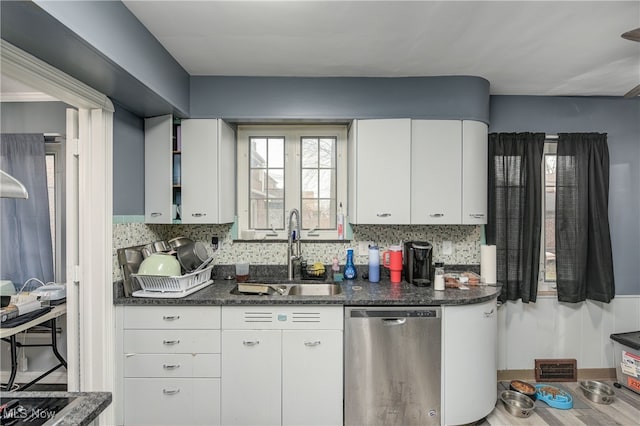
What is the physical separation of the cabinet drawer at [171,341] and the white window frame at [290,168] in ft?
3.08

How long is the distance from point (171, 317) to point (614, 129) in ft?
12.9

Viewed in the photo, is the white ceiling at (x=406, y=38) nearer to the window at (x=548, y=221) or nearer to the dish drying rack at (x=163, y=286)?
the window at (x=548, y=221)

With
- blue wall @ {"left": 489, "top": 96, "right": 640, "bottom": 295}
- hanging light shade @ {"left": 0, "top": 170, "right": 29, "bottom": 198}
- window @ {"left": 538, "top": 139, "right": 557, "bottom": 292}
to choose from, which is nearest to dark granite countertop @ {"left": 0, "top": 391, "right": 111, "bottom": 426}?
hanging light shade @ {"left": 0, "top": 170, "right": 29, "bottom": 198}

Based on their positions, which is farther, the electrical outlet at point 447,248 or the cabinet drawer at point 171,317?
the electrical outlet at point 447,248

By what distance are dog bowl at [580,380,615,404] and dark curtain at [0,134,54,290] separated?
4.39 m

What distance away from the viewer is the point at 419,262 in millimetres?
2508

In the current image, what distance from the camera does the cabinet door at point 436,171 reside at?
2496mm

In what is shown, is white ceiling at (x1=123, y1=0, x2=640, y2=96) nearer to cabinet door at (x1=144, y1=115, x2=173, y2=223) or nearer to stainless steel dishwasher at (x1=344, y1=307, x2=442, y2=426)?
cabinet door at (x1=144, y1=115, x2=173, y2=223)

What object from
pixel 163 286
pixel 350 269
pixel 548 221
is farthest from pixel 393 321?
pixel 548 221

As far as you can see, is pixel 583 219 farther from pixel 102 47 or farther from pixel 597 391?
pixel 102 47

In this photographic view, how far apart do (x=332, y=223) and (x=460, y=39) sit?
1.64 meters

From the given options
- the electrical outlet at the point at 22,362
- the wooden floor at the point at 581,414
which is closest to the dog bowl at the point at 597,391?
the wooden floor at the point at 581,414

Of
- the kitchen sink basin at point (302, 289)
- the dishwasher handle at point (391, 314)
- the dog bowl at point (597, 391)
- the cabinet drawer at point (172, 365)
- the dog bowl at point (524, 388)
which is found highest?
the kitchen sink basin at point (302, 289)

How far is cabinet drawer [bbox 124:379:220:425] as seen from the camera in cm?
209
